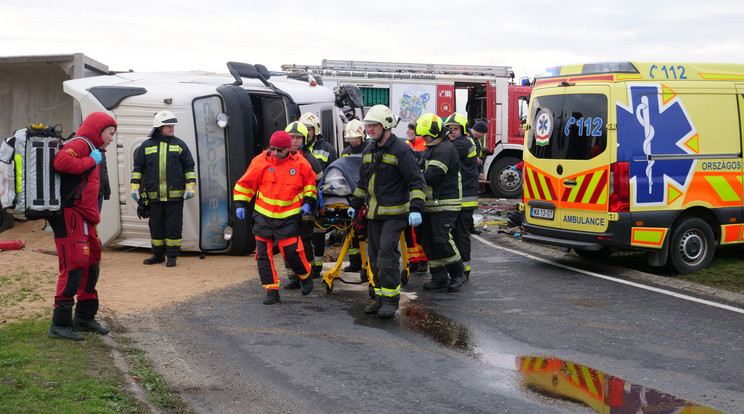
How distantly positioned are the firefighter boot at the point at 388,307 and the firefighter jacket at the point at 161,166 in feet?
12.6

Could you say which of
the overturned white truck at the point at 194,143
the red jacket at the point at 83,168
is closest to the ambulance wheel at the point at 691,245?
the overturned white truck at the point at 194,143

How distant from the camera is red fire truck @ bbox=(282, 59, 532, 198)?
18.7 metres

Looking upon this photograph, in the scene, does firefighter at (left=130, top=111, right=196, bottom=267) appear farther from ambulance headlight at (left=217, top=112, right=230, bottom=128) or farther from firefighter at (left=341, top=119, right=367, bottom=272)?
firefighter at (left=341, top=119, right=367, bottom=272)

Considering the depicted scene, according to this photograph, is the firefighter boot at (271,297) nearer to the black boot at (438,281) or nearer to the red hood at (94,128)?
the black boot at (438,281)

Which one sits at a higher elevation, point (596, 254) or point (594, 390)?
point (596, 254)

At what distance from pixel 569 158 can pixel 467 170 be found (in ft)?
4.10

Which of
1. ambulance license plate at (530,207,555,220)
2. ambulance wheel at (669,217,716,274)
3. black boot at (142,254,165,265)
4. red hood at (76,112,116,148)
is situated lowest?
black boot at (142,254,165,265)

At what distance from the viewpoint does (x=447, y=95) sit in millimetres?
18875

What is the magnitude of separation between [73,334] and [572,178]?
19.5ft

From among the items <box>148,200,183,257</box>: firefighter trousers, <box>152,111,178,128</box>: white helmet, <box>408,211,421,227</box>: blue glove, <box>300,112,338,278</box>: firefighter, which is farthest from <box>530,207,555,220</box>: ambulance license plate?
<box>152,111,178,128</box>: white helmet

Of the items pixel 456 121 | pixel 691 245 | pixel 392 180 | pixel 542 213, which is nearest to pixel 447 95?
pixel 542 213

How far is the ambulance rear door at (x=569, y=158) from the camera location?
913 cm

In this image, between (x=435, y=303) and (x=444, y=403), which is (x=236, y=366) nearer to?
(x=444, y=403)

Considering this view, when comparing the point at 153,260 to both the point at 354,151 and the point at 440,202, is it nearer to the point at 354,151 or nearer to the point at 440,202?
the point at 354,151
